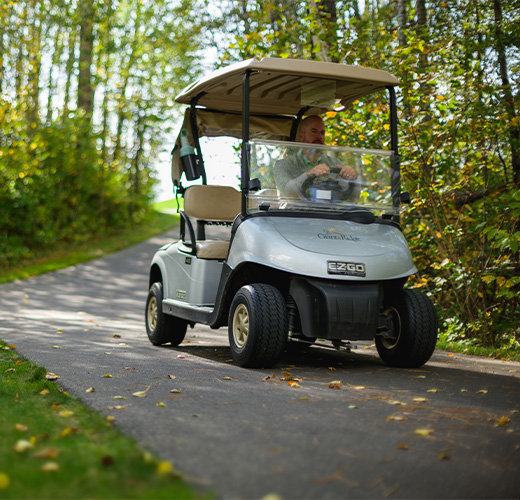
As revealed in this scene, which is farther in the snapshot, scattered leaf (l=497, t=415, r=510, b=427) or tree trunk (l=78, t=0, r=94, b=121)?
tree trunk (l=78, t=0, r=94, b=121)

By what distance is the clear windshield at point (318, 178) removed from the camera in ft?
21.1

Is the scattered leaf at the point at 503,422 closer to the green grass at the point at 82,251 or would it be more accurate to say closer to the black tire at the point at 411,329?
the black tire at the point at 411,329

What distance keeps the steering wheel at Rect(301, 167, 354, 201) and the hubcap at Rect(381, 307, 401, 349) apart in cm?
107

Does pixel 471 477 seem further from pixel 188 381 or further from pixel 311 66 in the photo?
pixel 311 66

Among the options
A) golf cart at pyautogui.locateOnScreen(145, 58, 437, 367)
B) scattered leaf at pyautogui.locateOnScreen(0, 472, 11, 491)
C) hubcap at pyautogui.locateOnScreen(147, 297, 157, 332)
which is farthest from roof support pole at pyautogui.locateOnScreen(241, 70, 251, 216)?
scattered leaf at pyautogui.locateOnScreen(0, 472, 11, 491)

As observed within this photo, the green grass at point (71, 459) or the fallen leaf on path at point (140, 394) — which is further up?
the green grass at point (71, 459)

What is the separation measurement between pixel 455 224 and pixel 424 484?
5.66 meters

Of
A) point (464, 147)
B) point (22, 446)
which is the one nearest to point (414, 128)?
point (464, 147)

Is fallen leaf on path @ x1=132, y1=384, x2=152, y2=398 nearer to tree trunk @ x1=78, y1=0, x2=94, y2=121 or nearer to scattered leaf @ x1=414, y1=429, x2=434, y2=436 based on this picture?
scattered leaf @ x1=414, y1=429, x2=434, y2=436

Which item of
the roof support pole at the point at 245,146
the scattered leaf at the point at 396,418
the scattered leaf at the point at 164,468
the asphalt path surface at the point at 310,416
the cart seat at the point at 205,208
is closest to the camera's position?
the scattered leaf at the point at 164,468

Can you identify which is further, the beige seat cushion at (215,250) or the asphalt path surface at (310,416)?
the beige seat cushion at (215,250)

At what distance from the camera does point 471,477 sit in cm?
325

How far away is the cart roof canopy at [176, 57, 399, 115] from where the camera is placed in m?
6.55

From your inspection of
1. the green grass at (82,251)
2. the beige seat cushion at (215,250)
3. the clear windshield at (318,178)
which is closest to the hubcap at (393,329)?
the clear windshield at (318,178)
